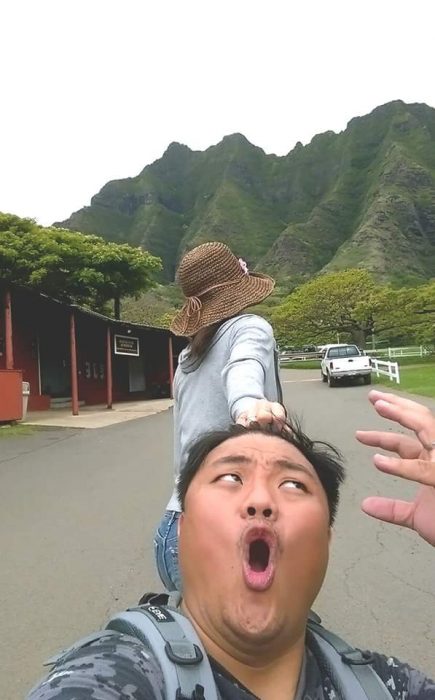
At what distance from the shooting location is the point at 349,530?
626 centimetres

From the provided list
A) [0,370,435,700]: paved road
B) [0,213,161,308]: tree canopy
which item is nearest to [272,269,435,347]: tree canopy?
[0,213,161,308]: tree canopy

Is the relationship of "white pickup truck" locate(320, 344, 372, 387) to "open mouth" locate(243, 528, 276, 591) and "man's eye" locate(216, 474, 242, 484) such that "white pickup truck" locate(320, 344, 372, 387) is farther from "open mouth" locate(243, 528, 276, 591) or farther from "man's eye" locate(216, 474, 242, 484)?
"open mouth" locate(243, 528, 276, 591)

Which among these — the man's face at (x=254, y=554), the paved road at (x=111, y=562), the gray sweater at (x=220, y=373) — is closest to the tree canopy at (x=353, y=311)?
the paved road at (x=111, y=562)

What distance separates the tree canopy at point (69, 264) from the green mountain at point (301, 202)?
64944 mm

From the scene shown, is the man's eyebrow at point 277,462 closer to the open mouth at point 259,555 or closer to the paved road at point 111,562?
the open mouth at point 259,555

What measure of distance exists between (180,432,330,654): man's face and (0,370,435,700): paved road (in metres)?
2.31

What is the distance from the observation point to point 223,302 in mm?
2365

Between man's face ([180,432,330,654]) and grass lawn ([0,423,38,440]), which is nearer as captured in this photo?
man's face ([180,432,330,654])

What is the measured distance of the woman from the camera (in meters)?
2.17

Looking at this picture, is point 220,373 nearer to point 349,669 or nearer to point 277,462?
point 277,462

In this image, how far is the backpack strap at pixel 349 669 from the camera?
4.84 ft

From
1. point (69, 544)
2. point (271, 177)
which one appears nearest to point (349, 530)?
point (69, 544)

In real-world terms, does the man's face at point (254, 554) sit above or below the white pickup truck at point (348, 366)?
below

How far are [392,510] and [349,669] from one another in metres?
0.38
